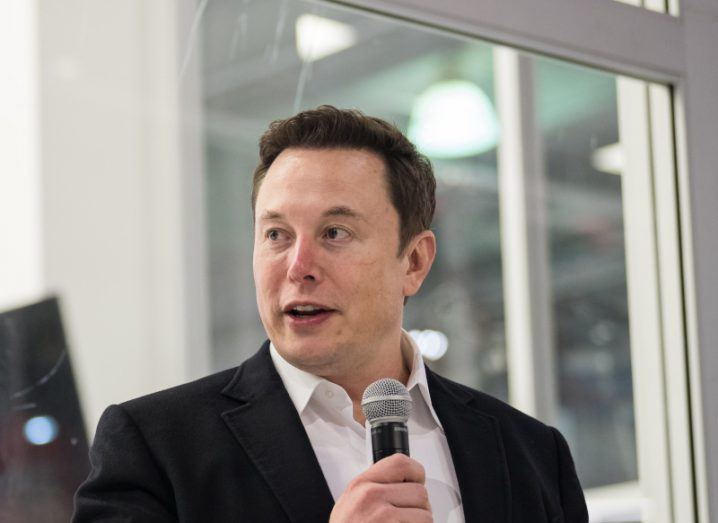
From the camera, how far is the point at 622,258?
3.66 metres

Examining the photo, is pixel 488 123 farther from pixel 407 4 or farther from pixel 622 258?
pixel 407 4

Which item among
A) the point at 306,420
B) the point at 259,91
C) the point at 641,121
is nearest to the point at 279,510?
the point at 306,420

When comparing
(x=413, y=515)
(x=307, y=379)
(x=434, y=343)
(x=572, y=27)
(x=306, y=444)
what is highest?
(x=572, y=27)

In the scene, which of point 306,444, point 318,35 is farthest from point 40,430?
point 318,35

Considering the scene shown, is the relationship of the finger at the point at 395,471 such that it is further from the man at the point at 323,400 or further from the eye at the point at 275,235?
the eye at the point at 275,235

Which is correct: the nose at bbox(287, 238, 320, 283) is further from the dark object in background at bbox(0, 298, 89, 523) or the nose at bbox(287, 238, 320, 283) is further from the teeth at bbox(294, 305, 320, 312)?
the dark object in background at bbox(0, 298, 89, 523)

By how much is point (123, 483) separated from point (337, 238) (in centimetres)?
62

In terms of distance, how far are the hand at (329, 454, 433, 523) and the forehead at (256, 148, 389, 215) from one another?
2.06 ft

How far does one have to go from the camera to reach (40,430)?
246cm

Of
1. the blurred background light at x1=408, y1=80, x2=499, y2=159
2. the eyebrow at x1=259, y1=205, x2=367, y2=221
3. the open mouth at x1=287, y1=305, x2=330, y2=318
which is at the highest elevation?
the blurred background light at x1=408, y1=80, x2=499, y2=159

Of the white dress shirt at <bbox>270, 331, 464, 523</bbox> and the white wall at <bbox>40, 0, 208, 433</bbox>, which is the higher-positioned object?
the white wall at <bbox>40, 0, 208, 433</bbox>

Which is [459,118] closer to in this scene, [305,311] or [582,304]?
[582,304]

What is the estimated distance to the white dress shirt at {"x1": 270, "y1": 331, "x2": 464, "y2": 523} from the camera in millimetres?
2123

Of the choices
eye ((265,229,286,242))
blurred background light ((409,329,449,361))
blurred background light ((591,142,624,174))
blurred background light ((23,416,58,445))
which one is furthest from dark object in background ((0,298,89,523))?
blurred background light ((409,329,449,361))
